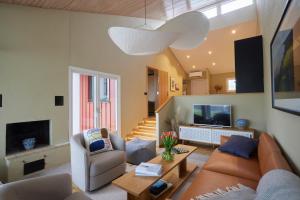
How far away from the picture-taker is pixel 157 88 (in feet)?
23.6

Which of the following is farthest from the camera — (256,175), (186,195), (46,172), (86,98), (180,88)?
(180,88)

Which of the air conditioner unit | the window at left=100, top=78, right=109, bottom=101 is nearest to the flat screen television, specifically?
the window at left=100, top=78, right=109, bottom=101

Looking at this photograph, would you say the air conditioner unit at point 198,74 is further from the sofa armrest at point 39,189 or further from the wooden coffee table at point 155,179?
the sofa armrest at point 39,189

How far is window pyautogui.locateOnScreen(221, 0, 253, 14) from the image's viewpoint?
4.91 meters

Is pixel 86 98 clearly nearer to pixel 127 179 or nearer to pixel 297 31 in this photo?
pixel 127 179

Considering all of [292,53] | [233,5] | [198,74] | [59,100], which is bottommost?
[59,100]

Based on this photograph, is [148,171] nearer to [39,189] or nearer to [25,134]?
[39,189]

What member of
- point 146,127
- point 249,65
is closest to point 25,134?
point 146,127

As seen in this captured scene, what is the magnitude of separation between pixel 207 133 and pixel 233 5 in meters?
4.12

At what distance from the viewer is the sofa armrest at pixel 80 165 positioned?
7.82ft

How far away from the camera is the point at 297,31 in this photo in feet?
3.78

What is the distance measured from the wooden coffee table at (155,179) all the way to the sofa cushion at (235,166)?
49 centimetres

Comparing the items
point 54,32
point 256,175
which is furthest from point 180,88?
point 256,175

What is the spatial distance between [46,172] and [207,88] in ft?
26.4
